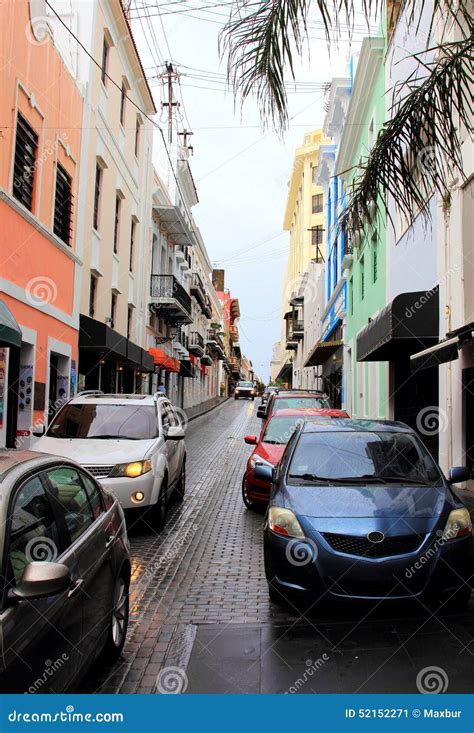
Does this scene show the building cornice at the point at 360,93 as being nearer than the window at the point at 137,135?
Yes

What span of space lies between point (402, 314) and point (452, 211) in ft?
6.93

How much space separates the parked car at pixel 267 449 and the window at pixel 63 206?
7894 mm

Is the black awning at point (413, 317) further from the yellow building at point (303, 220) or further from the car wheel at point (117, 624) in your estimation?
the yellow building at point (303, 220)

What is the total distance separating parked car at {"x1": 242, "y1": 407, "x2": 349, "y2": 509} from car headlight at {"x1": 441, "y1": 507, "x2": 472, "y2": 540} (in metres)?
3.33

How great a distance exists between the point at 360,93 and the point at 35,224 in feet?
45.9

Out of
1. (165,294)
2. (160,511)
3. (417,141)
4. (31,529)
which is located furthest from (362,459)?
(165,294)

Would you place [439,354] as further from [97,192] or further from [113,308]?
[113,308]

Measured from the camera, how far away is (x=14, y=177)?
1212 cm

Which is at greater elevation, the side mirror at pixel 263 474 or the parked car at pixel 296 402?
the parked car at pixel 296 402

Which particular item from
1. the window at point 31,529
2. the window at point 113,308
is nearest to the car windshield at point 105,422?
the window at point 31,529

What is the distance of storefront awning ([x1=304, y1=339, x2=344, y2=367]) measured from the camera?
98.6 feet

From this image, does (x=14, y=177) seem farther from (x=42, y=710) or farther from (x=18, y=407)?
(x=42, y=710)

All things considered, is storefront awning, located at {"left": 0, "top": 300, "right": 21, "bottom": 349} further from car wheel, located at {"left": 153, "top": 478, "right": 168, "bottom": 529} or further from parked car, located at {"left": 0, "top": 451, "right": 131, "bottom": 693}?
parked car, located at {"left": 0, "top": 451, "right": 131, "bottom": 693}

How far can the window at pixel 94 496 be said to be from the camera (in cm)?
418
